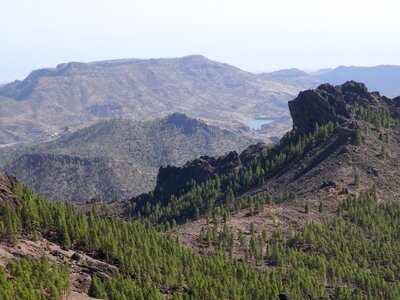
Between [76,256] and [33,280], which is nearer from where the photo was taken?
[33,280]

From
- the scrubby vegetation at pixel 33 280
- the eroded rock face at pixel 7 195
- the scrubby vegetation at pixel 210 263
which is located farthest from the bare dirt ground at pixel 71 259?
the eroded rock face at pixel 7 195

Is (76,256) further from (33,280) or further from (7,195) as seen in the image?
(7,195)

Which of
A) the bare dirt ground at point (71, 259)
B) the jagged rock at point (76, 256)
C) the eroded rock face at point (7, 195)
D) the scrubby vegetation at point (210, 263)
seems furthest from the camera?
the eroded rock face at point (7, 195)

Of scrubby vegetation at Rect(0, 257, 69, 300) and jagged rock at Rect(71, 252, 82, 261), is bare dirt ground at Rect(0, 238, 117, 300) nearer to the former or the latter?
jagged rock at Rect(71, 252, 82, 261)

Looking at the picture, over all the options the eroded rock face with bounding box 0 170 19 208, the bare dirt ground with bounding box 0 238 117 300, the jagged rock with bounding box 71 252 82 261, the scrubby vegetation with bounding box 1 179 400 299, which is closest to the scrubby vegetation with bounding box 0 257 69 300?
the bare dirt ground with bounding box 0 238 117 300

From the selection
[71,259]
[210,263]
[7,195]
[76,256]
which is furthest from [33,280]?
[210,263]

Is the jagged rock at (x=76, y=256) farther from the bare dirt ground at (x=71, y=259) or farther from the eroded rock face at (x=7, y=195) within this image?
the eroded rock face at (x=7, y=195)

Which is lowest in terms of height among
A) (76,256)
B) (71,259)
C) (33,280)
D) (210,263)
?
(210,263)

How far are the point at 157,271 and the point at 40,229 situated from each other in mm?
35301

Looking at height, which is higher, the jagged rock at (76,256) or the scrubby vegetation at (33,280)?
the scrubby vegetation at (33,280)

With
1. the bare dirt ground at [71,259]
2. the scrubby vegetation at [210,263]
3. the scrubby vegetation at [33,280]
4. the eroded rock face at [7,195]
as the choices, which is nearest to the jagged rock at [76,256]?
the bare dirt ground at [71,259]

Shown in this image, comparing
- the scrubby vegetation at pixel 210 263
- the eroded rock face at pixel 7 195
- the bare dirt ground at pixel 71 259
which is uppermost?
the eroded rock face at pixel 7 195

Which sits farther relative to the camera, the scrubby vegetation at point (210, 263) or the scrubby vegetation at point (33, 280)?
the scrubby vegetation at point (210, 263)

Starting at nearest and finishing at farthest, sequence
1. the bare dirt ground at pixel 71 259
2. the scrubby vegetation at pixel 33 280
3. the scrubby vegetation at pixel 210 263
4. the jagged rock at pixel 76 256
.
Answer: the scrubby vegetation at pixel 33 280 → the bare dirt ground at pixel 71 259 → the jagged rock at pixel 76 256 → the scrubby vegetation at pixel 210 263
